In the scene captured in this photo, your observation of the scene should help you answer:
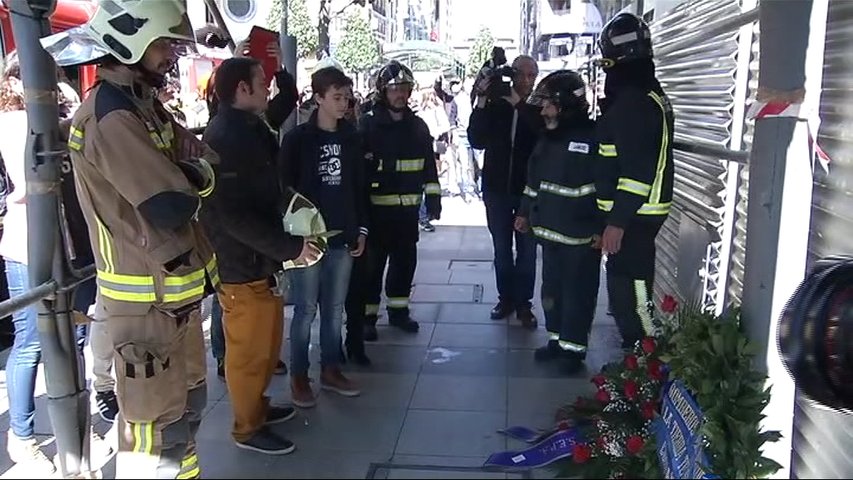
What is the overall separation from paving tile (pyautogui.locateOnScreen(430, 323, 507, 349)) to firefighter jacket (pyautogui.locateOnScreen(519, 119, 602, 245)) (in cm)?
98

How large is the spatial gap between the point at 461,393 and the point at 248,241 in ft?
5.52

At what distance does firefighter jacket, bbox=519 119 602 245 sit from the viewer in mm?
4637

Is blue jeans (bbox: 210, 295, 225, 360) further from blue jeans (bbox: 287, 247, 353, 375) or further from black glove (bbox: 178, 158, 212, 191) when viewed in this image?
black glove (bbox: 178, 158, 212, 191)

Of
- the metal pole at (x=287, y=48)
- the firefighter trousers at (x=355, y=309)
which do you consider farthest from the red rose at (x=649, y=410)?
the metal pole at (x=287, y=48)

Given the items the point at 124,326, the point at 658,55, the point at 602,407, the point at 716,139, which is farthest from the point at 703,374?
the point at 658,55

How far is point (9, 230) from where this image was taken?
370 cm

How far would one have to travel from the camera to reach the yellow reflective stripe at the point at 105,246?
2648 millimetres

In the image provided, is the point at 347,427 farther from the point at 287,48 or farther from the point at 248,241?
the point at 287,48

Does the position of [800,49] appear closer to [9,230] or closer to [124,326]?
[124,326]

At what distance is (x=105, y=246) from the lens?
2.67 meters

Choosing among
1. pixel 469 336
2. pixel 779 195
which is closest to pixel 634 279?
pixel 469 336

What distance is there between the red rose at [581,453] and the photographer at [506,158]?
2.62m

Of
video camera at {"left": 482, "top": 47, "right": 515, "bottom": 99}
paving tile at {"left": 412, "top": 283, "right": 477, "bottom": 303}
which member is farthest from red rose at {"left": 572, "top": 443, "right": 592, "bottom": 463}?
paving tile at {"left": 412, "top": 283, "right": 477, "bottom": 303}

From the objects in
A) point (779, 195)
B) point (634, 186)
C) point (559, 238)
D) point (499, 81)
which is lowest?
point (559, 238)
